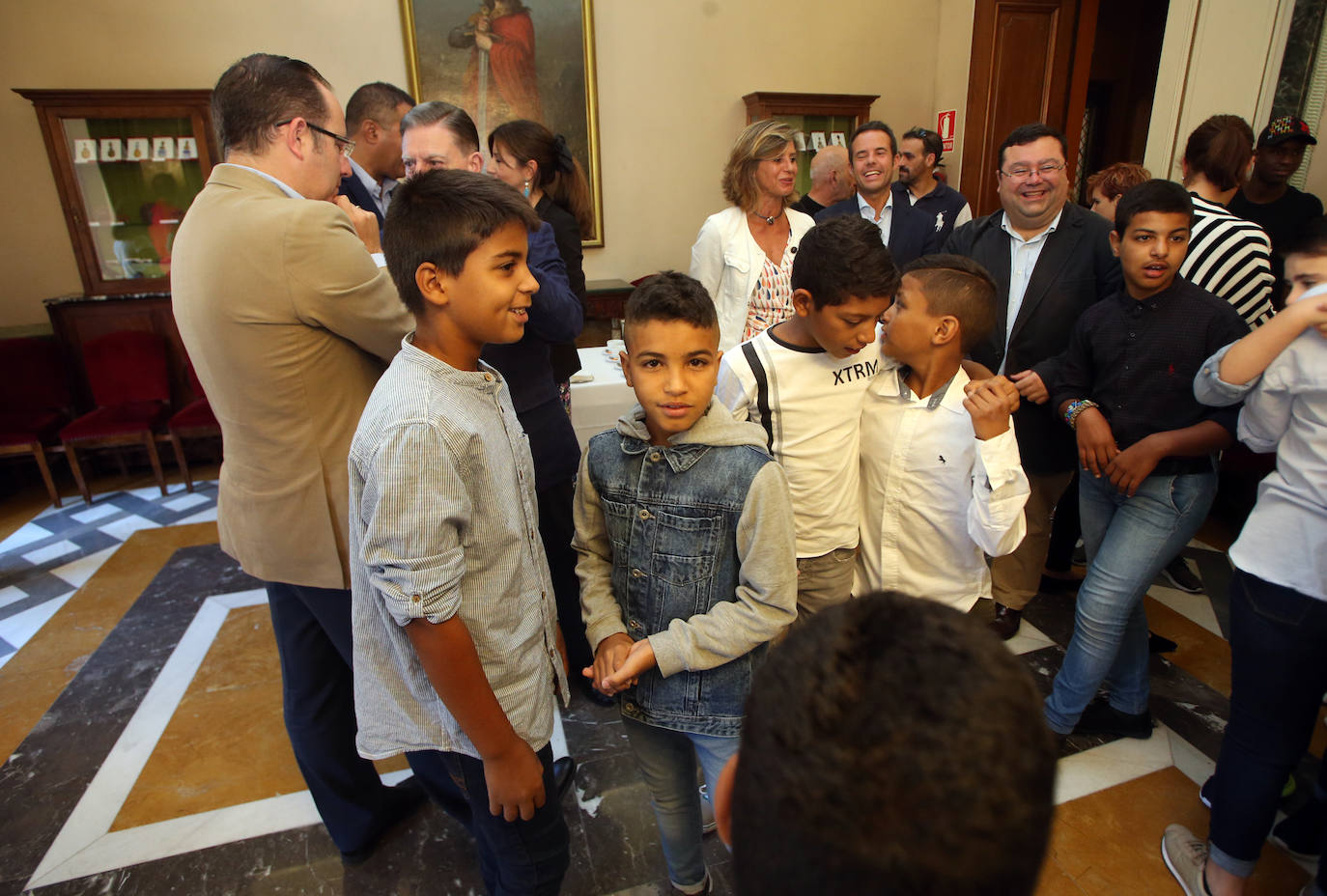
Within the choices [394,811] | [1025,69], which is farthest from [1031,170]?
[1025,69]

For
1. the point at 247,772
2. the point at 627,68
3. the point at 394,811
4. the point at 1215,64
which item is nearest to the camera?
the point at 394,811

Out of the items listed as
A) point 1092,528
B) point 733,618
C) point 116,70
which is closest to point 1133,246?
point 1092,528

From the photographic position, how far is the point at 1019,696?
0.45m

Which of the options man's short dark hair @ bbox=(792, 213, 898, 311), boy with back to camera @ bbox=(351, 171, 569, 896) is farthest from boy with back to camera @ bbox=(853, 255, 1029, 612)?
boy with back to camera @ bbox=(351, 171, 569, 896)

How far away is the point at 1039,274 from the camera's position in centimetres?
210

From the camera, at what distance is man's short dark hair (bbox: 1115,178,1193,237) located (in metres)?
1.53

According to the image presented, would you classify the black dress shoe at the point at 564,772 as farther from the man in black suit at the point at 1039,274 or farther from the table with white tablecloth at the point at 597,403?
the man in black suit at the point at 1039,274

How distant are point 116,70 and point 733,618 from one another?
579 centimetres

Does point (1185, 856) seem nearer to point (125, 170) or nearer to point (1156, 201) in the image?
point (1156, 201)

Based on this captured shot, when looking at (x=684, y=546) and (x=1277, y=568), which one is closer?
(x=684, y=546)

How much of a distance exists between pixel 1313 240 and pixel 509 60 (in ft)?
16.7

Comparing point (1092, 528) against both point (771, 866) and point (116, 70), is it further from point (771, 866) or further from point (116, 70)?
point (116, 70)

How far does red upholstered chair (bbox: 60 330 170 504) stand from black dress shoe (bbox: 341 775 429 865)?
3.46 m

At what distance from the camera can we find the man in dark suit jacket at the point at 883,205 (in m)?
3.26
